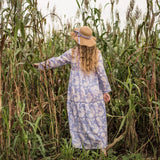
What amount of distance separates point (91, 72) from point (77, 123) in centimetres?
55

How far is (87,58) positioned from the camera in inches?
113

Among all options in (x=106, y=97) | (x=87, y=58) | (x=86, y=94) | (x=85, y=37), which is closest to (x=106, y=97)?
(x=106, y=97)

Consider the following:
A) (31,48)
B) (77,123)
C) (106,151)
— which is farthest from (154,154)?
(31,48)

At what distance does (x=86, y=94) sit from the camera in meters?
2.88

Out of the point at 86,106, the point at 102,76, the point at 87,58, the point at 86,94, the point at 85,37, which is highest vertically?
the point at 85,37

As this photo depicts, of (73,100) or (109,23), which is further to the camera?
(109,23)

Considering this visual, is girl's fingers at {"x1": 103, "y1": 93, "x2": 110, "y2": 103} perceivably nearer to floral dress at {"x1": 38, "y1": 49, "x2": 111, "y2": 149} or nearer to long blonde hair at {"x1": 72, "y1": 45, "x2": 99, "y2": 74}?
floral dress at {"x1": 38, "y1": 49, "x2": 111, "y2": 149}

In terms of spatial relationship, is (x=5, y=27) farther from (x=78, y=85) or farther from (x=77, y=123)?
(x=77, y=123)

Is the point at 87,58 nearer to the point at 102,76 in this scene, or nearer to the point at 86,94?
the point at 102,76

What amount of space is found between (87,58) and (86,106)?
494 mm

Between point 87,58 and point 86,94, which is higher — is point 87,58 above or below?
above

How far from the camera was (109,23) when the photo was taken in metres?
3.32

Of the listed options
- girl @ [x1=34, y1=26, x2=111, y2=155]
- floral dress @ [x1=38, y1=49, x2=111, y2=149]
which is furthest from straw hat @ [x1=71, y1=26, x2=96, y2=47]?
floral dress @ [x1=38, y1=49, x2=111, y2=149]

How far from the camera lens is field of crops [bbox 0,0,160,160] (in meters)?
2.06
